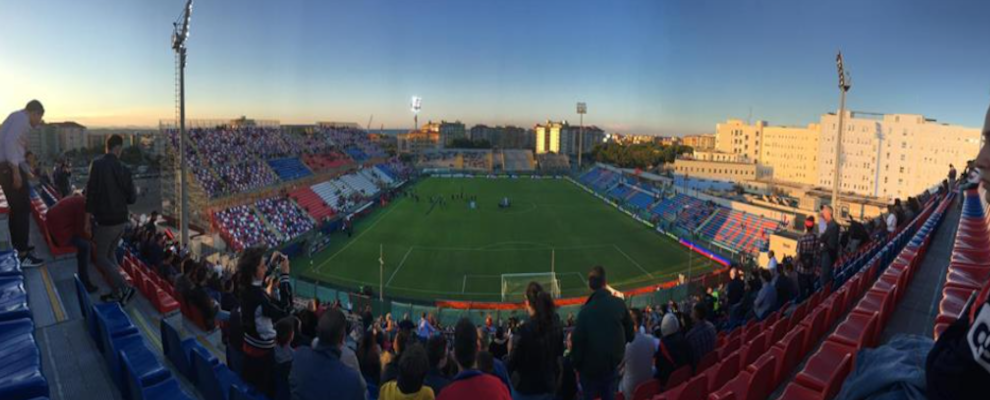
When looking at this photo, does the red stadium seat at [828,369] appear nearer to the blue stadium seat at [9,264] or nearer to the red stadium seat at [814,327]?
the red stadium seat at [814,327]

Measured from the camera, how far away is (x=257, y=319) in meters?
3.57

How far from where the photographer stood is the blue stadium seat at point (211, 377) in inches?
130

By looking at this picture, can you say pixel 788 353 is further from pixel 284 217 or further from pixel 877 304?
pixel 284 217

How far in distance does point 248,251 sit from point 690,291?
18201mm

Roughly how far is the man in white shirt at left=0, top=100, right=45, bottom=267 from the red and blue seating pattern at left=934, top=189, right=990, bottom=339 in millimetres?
6999

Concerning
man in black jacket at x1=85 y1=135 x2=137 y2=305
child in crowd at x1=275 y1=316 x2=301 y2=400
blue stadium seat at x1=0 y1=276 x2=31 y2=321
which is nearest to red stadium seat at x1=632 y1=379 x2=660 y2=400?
child in crowd at x1=275 y1=316 x2=301 y2=400

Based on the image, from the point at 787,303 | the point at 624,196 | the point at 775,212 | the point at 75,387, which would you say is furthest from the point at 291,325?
the point at 624,196

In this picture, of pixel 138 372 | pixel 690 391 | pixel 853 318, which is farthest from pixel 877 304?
pixel 138 372

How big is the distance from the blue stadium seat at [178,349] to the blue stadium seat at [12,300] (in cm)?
99

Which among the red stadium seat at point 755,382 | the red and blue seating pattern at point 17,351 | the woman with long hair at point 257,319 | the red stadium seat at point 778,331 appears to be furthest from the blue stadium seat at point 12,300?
the red stadium seat at point 778,331

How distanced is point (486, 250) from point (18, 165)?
2560cm

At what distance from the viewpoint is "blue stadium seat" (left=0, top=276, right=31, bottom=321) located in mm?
3110

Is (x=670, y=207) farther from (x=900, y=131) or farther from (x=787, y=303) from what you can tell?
(x=900, y=131)

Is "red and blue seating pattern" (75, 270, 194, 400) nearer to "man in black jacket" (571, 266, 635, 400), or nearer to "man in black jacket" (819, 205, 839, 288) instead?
"man in black jacket" (571, 266, 635, 400)
